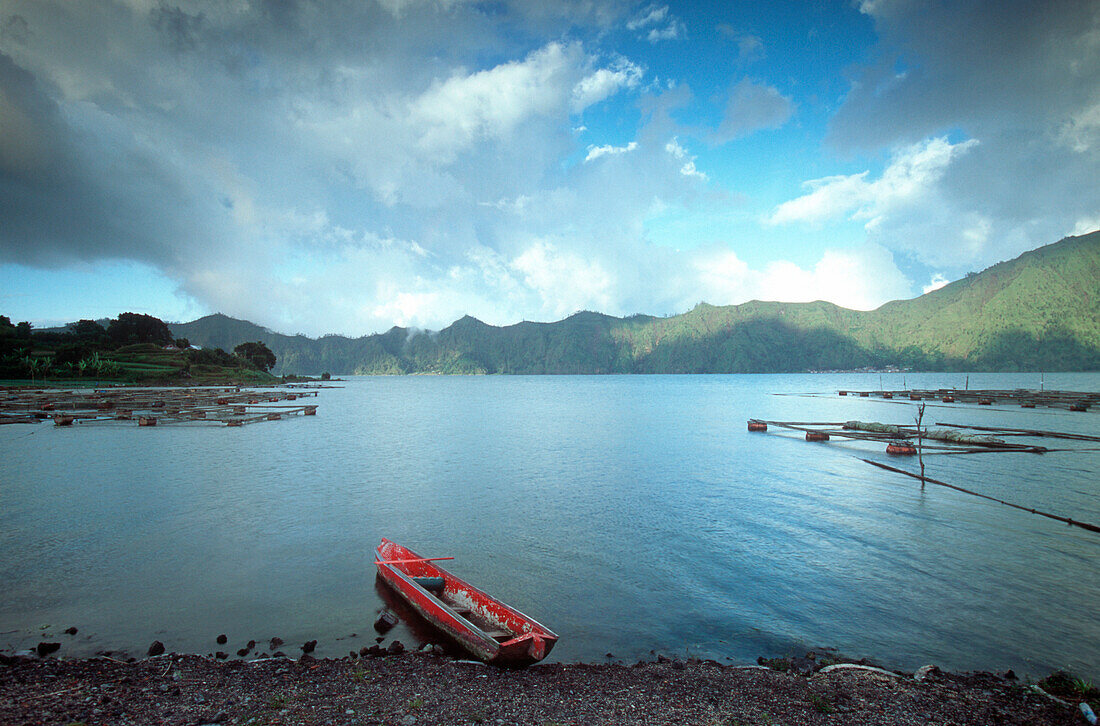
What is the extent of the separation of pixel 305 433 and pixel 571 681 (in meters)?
48.4

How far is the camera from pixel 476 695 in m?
8.69

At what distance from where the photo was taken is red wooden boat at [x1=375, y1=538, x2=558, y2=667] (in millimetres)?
9609

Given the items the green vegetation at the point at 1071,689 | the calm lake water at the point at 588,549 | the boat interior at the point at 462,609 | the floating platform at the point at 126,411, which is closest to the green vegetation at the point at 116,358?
the floating platform at the point at 126,411

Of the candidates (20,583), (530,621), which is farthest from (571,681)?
(20,583)

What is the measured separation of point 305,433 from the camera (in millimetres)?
50375

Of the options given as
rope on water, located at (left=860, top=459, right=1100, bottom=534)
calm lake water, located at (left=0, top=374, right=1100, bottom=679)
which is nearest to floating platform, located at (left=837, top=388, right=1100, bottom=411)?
calm lake water, located at (left=0, top=374, right=1100, bottom=679)

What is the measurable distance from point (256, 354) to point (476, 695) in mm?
192790

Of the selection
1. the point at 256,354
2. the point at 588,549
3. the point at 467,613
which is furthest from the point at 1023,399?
the point at 256,354

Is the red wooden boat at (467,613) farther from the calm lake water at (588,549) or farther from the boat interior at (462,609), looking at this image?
the calm lake water at (588,549)

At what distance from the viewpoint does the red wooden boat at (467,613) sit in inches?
378

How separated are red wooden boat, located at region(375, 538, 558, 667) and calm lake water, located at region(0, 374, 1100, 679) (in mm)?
1027

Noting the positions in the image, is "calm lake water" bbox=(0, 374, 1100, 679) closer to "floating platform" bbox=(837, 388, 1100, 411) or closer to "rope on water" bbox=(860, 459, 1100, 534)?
"rope on water" bbox=(860, 459, 1100, 534)

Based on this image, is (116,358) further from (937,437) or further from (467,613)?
(937,437)

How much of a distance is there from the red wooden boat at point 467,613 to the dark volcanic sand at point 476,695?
43cm
